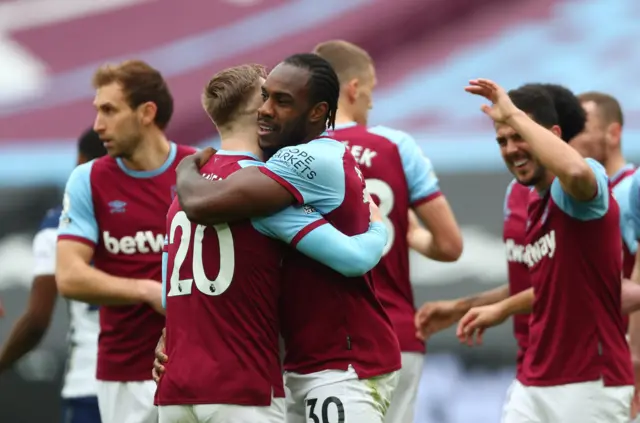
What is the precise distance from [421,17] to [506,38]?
0.67 metres

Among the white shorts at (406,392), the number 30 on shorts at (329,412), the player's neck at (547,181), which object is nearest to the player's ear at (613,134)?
the white shorts at (406,392)

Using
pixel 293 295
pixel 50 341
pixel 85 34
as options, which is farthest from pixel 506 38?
pixel 293 295

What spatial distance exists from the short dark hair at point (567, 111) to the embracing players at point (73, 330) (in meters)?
2.58

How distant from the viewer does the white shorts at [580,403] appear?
200 inches

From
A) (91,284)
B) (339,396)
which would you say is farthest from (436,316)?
(339,396)

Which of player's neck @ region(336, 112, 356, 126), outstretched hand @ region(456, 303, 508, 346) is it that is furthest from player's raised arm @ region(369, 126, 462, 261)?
outstretched hand @ region(456, 303, 508, 346)

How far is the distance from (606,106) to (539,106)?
203cm

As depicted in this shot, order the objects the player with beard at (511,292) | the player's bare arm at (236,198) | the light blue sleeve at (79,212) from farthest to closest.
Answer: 1. the player with beard at (511,292)
2. the light blue sleeve at (79,212)
3. the player's bare arm at (236,198)

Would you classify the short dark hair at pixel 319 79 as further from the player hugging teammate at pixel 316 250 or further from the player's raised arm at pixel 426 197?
the player's raised arm at pixel 426 197

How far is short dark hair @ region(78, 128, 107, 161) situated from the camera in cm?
678

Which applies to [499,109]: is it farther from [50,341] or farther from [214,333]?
[50,341]

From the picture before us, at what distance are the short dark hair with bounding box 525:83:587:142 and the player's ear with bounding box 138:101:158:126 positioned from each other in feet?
5.88

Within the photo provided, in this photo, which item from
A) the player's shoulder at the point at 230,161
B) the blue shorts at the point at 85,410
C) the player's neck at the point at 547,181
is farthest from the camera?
the blue shorts at the point at 85,410

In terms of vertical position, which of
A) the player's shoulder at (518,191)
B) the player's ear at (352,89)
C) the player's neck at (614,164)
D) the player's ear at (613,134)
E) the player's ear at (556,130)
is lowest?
the player's shoulder at (518,191)
